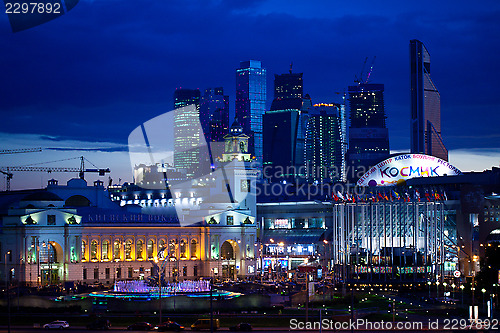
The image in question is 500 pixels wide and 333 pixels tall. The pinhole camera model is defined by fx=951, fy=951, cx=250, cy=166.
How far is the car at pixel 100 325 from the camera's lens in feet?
286

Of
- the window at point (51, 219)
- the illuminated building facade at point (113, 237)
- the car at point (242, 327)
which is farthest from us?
the window at point (51, 219)

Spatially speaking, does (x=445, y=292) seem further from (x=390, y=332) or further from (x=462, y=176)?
(x=462, y=176)

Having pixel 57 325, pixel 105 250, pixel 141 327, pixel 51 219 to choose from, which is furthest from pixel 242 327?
pixel 105 250

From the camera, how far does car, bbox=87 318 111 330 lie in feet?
286

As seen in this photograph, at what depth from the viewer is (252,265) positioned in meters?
167

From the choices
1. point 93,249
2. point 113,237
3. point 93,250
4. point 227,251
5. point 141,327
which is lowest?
point 141,327

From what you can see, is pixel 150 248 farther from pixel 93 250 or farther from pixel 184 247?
pixel 93 250

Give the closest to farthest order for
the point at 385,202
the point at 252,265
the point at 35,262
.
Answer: the point at 35,262, the point at 385,202, the point at 252,265

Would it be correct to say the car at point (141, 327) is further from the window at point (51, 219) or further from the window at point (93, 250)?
the window at point (93, 250)

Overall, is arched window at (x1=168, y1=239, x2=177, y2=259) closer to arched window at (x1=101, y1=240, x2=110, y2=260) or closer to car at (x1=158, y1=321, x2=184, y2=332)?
arched window at (x1=101, y1=240, x2=110, y2=260)

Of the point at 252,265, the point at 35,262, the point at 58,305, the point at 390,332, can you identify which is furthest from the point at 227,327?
the point at 252,265

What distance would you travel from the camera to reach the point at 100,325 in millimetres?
87188

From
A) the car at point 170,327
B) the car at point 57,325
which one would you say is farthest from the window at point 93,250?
the car at point 170,327

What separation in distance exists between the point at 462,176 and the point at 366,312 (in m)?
103
